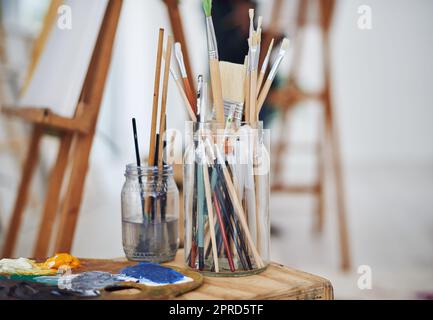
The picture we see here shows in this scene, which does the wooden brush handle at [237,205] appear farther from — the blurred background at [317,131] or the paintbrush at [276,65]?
the blurred background at [317,131]

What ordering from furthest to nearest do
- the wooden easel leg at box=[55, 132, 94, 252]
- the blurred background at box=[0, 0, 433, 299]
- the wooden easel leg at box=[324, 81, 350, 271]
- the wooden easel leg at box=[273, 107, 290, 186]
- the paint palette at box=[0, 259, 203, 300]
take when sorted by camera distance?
the wooden easel leg at box=[273, 107, 290, 186] < the blurred background at box=[0, 0, 433, 299] < the wooden easel leg at box=[324, 81, 350, 271] < the wooden easel leg at box=[55, 132, 94, 252] < the paint palette at box=[0, 259, 203, 300]

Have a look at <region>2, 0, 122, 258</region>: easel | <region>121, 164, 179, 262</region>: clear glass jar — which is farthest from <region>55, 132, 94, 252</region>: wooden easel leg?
<region>121, 164, 179, 262</region>: clear glass jar

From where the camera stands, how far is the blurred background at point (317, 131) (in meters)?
2.61

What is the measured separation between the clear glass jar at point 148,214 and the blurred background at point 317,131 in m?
0.52

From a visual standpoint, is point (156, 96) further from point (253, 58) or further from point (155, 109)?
point (253, 58)

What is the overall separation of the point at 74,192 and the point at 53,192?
0.47 feet

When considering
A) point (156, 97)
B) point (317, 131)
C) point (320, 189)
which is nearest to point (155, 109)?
point (156, 97)

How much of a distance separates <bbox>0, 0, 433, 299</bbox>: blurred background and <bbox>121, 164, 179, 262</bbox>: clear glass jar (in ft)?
1.71

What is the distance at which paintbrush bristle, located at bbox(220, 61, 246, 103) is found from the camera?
0.85 m

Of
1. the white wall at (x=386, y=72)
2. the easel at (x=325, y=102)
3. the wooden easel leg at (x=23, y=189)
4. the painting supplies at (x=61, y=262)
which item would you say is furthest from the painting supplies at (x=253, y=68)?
the white wall at (x=386, y=72)

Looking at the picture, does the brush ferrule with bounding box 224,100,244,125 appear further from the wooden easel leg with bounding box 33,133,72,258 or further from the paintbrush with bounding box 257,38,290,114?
the wooden easel leg with bounding box 33,133,72,258

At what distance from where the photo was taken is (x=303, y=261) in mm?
2535
